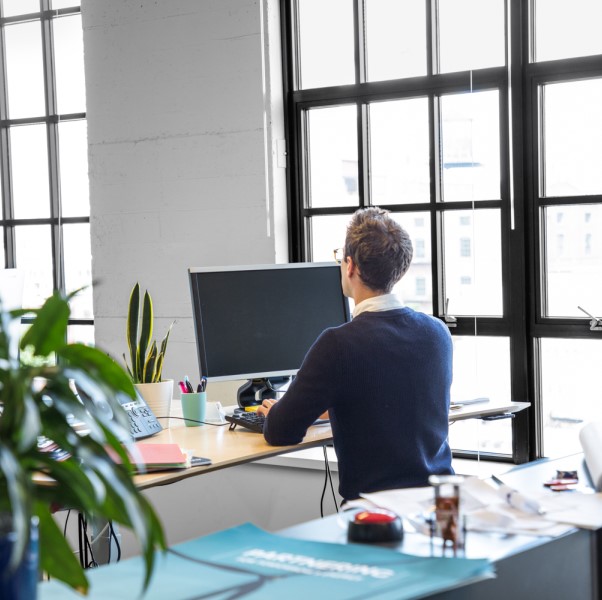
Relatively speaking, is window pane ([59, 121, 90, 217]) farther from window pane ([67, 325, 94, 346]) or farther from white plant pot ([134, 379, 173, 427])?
white plant pot ([134, 379, 173, 427])

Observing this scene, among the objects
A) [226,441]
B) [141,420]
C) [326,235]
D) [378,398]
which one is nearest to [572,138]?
[326,235]

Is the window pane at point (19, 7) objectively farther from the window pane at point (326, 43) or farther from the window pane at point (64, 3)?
the window pane at point (326, 43)

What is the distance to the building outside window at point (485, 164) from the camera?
140 inches

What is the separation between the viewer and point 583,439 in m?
2.12

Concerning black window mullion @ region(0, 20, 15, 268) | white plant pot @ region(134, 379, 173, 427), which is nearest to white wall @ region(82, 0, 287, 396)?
black window mullion @ region(0, 20, 15, 268)

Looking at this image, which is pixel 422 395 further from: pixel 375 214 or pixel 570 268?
pixel 570 268

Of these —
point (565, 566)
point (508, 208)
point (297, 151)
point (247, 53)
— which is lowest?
point (565, 566)

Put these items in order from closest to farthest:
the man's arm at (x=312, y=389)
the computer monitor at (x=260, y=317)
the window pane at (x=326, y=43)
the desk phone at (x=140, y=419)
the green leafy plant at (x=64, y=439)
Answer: the green leafy plant at (x=64, y=439)
the man's arm at (x=312, y=389)
the desk phone at (x=140, y=419)
the computer monitor at (x=260, y=317)
the window pane at (x=326, y=43)

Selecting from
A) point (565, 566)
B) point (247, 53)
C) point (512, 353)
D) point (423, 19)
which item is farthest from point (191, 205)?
point (565, 566)

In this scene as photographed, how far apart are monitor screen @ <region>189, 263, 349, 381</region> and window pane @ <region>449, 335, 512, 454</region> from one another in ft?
2.43

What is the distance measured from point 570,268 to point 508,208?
33 cm

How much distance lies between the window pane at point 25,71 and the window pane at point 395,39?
1.80 meters

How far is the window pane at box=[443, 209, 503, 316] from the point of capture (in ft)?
12.2

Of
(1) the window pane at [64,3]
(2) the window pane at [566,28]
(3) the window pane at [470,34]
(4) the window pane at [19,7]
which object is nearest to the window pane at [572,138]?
(2) the window pane at [566,28]
